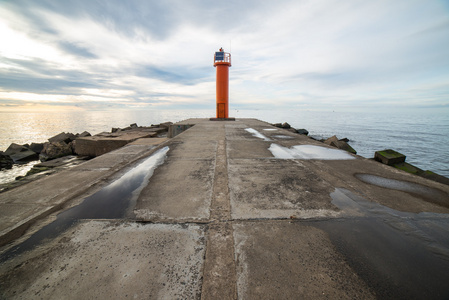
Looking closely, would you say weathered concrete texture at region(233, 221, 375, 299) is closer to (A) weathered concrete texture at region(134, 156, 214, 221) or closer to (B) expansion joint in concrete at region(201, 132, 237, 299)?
(B) expansion joint in concrete at region(201, 132, 237, 299)

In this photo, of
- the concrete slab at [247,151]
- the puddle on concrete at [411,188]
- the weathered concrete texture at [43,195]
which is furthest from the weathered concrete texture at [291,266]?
the concrete slab at [247,151]

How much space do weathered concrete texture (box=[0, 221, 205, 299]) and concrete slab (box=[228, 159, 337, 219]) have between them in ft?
2.19

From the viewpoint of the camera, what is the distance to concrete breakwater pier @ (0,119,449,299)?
1210 millimetres

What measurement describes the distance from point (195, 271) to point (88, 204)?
5.49 feet

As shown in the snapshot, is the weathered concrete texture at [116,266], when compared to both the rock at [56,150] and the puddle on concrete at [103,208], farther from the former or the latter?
the rock at [56,150]

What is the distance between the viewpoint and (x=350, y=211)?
2043mm

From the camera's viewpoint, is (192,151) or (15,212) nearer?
(15,212)

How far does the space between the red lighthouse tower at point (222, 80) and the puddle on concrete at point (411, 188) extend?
12.1m

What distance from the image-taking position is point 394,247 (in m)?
1.54

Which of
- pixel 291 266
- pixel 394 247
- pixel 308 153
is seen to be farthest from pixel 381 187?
pixel 291 266

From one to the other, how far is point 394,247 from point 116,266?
7.02ft

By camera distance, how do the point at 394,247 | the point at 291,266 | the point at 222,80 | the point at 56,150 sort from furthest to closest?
1. the point at 222,80
2. the point at 56,150
3. the point at 394,247
4. the point at 291,266

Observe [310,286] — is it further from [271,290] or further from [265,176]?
[265,176]

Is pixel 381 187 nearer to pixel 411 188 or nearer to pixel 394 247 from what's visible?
pixel 411 188
